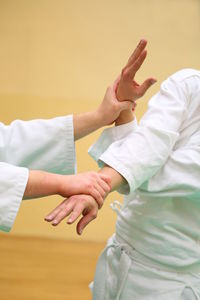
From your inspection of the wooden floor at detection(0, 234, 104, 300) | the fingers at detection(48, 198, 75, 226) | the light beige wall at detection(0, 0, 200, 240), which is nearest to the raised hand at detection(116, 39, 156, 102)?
the fingers at detection(48, 198, 75, 226)

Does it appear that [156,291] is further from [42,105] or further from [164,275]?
[42,105]

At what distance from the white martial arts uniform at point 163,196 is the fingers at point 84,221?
A: 0.10m

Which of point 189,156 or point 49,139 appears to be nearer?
point 189,156

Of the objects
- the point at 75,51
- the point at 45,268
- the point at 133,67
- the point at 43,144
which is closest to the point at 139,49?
the point at 133,67

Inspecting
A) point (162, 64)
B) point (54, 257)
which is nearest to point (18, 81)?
point (162, 64)

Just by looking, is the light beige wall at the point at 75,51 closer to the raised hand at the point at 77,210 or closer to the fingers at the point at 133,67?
the fingers at the point at 133,67

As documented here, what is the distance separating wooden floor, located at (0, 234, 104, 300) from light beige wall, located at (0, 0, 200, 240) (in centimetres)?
24

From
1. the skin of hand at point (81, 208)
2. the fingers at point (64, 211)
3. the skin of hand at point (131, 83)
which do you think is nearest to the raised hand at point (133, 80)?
the skin of hand at point (131, 83)

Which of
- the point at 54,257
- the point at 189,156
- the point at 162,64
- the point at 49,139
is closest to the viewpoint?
the point at 189,156

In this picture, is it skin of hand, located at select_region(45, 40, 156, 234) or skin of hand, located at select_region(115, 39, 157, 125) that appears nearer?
skin of hand, located at select_region(45, 40, 156, 234)

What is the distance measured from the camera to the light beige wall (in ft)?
11.6

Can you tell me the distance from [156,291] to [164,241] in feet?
0.35

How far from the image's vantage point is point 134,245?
99 centimetres

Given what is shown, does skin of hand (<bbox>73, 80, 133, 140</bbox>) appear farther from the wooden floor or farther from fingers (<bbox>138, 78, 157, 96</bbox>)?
the wooden floor
